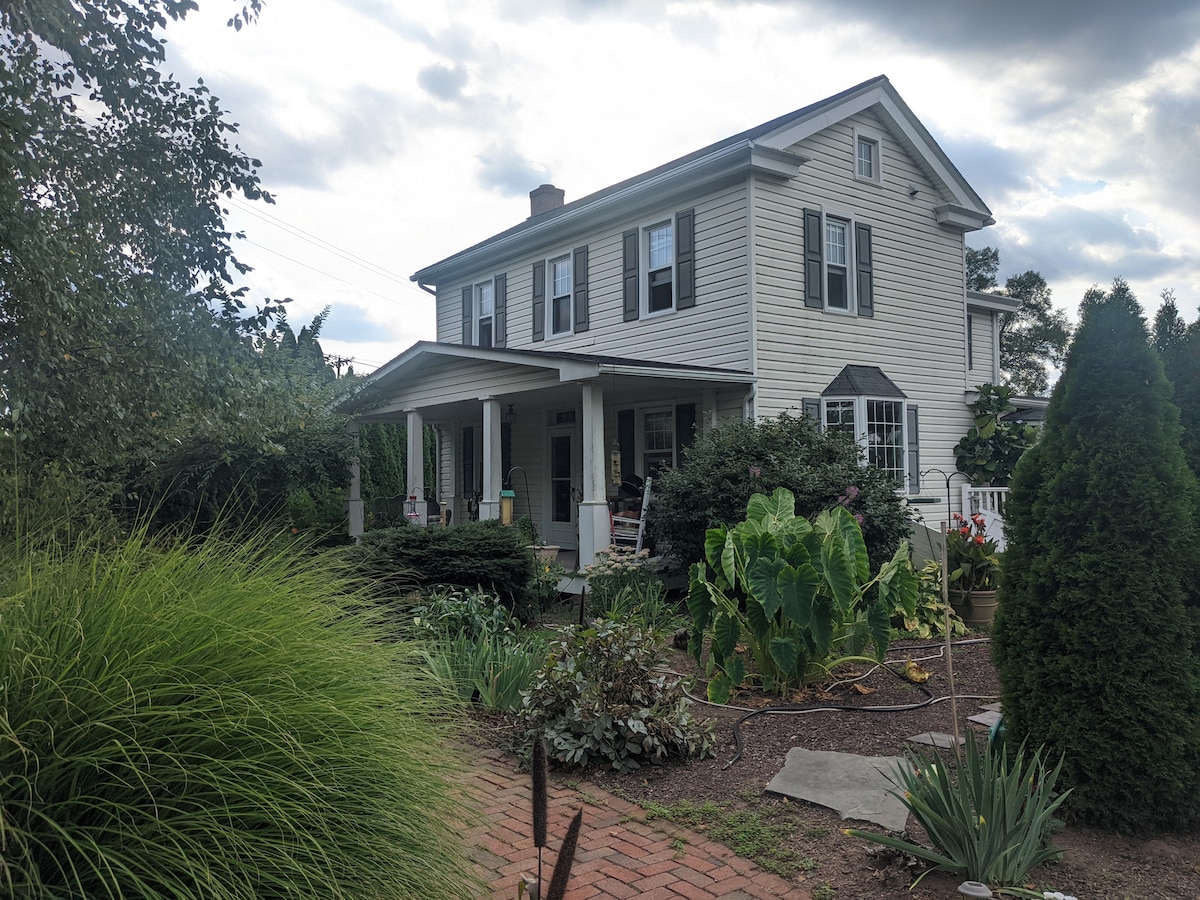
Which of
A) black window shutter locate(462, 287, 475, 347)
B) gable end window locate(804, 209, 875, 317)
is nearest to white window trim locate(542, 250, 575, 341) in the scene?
black window shutter locate(462, 287, 475, 347)

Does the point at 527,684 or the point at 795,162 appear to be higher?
the point at 795,162

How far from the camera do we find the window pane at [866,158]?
1423 centimetres

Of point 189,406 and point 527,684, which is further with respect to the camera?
point 189,406

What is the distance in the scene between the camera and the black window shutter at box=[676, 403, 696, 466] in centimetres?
1336

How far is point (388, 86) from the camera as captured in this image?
25.4 feet

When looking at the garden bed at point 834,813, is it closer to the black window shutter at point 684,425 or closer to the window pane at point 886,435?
the black window shutter at point 684,425

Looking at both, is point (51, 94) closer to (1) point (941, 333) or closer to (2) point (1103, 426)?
(2) point (1103, 426)

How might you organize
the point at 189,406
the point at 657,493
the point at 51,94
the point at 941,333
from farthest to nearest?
1. the point at 941,333
2. the point at 657,493
3. the point at 189,406
4. the point at 51,94

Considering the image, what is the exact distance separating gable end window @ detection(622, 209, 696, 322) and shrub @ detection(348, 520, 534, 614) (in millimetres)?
6169

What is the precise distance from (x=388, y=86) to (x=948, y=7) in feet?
15.9

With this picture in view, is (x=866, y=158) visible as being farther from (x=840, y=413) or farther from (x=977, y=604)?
(x=977, y=604)

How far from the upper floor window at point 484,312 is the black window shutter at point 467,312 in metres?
0.17

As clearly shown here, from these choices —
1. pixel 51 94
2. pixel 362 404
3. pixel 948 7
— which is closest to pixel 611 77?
pixel 948 7

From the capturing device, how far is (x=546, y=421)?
16484 millimetres
